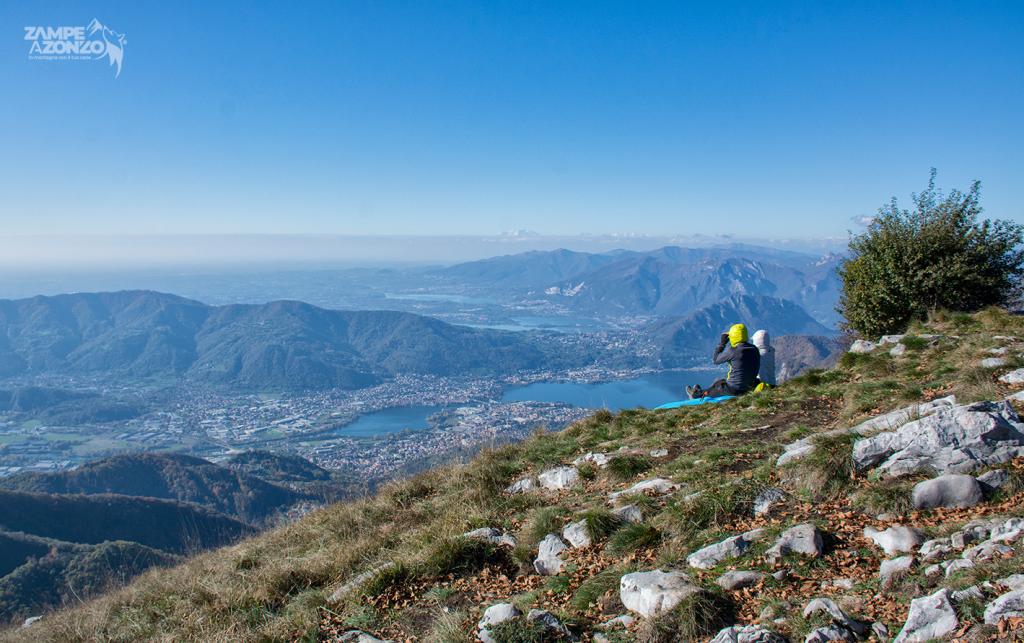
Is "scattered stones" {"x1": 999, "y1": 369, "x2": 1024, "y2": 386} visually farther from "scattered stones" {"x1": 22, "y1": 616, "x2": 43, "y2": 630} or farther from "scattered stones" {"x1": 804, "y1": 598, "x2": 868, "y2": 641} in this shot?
"scattered stones" {"x1": 22, "y1": 616, "x2": 43, "y2": 630}

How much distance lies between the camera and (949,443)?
17.1 feet

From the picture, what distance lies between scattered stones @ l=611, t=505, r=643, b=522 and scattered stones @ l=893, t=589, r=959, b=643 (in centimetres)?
275

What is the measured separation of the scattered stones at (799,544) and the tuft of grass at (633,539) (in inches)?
Result: 44.0

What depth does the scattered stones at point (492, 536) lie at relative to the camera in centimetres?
604

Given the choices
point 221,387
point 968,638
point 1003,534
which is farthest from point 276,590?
point 221,387

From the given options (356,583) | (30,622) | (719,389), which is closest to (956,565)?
(356,583)

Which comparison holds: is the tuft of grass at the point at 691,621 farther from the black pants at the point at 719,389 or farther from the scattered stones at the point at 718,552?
the black pants at the point at 719,389

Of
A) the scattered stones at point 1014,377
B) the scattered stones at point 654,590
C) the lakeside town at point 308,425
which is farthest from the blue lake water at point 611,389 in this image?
the scattered stones at point 654,590

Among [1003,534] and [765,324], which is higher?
[1003,534]

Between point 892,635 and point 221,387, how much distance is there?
150 metres

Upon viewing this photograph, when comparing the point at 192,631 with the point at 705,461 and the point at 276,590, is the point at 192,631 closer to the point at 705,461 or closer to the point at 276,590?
the point at 276,590

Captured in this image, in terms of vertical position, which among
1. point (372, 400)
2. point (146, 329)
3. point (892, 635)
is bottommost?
point (372, 400)

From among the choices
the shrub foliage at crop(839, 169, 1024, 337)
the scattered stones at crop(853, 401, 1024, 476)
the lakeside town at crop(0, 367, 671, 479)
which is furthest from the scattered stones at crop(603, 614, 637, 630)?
the lakeside town at crop(0, 367, 671, 479)

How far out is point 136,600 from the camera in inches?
246
